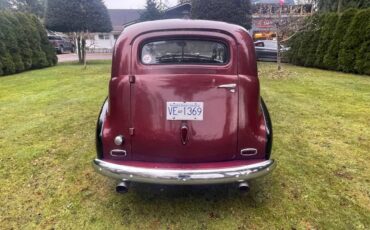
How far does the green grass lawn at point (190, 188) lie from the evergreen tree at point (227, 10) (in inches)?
433

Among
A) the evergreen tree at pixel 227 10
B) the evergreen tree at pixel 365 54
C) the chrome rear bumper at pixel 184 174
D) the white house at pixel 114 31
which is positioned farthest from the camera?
the white house at pixel 114 31

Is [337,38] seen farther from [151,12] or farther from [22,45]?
[22,45]

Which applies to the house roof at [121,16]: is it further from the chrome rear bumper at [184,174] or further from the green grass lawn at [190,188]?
the chrome rear bumper at [184,174]

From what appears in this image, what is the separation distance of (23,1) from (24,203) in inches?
1673

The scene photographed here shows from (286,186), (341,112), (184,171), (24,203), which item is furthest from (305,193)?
(341,112)

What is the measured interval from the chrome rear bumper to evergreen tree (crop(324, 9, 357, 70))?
37.8 feet

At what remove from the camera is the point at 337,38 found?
1269cm

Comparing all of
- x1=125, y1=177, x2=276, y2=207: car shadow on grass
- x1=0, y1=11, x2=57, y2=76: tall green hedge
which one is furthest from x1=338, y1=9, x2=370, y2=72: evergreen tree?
x1=0, y1=11, x2=57, y2=76: tall green hedge

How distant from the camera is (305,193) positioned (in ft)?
11.1

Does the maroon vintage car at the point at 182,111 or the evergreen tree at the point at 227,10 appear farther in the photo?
the evergreen tree at the point at 227,10

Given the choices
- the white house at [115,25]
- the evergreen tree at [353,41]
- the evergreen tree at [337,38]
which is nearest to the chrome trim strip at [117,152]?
the evergreen tree at [353,41]

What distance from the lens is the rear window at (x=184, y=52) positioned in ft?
10.00

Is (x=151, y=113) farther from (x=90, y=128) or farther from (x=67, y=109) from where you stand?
(x=67, y=109)

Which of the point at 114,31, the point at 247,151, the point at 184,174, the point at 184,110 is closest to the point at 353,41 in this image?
the point at 247,151
